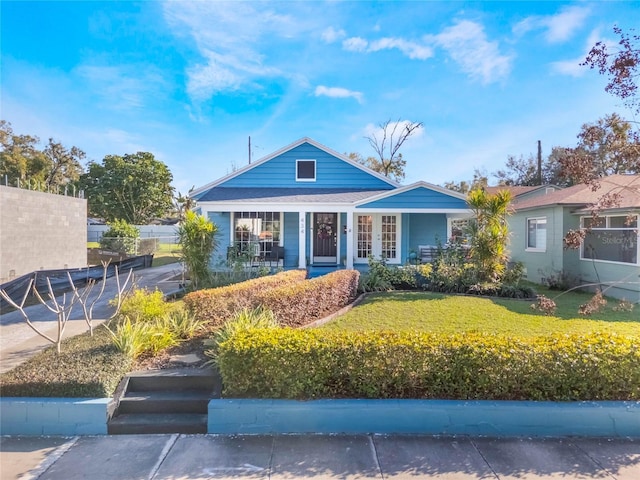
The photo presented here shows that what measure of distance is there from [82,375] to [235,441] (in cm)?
192

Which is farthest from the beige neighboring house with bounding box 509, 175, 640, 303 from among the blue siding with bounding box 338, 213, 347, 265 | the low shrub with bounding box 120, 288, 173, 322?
the low shrub with bounding box 120, 288, 173, 322

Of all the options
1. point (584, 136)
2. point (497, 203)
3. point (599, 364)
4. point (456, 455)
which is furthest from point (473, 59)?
point (456, 455)

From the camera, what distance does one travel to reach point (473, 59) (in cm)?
Result: 905

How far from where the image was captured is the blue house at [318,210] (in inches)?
468

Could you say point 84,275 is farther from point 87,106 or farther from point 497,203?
point 497,203

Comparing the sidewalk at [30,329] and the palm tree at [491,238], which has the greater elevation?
the palm tree at [491,238]

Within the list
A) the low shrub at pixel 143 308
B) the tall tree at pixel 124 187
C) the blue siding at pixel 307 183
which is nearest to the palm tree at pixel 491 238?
the blue siding at pixel 307 183

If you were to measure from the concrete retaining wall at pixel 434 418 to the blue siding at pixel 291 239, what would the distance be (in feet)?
33.0

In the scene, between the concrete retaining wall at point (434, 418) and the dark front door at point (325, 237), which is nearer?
the concrete retaining wall at point (434, 418)

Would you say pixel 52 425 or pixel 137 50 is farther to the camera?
pixel 137 50

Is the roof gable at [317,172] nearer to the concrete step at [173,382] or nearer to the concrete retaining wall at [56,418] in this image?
the concrete step at [173,382]

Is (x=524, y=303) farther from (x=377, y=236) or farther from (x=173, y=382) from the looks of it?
(x=173, y=382)

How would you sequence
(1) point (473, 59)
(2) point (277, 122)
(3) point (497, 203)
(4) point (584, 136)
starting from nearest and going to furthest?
(4) point (584, 136)
(1) point (473, 59)
(3) point (497, 203)
(2) point (277, 122)

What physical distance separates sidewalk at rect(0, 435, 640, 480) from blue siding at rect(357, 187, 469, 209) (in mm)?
8726
